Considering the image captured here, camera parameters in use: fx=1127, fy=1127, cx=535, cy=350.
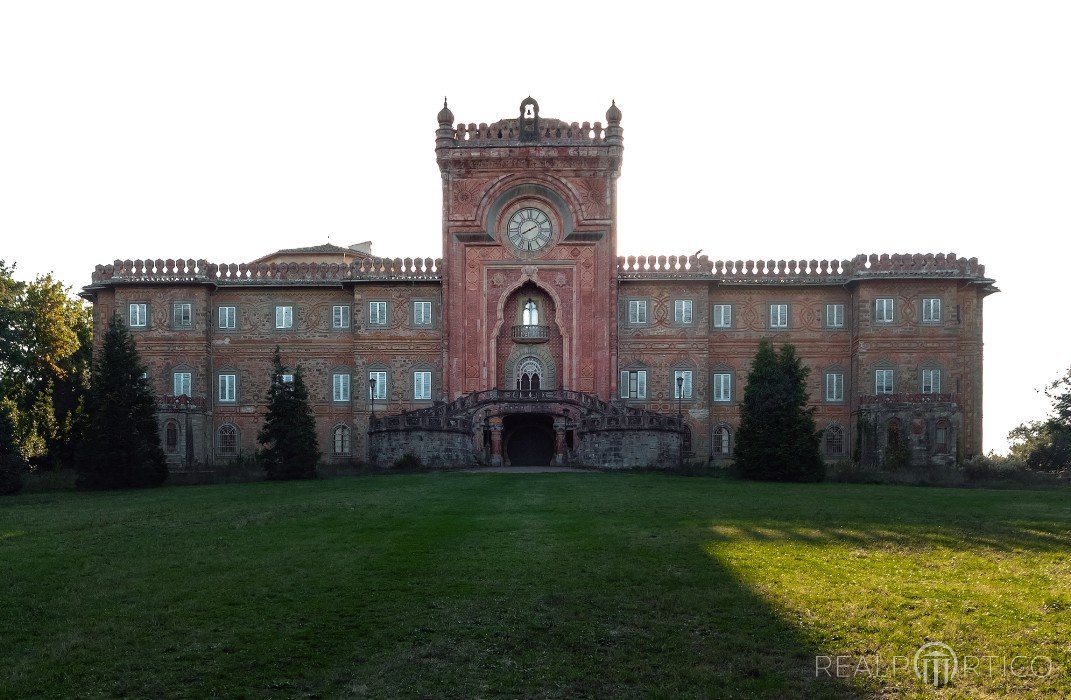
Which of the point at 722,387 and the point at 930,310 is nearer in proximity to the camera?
the point at 930,310

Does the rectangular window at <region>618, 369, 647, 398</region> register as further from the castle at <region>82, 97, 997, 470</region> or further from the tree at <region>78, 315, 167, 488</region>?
the tree at <region>78, 315, 167, 488</region>

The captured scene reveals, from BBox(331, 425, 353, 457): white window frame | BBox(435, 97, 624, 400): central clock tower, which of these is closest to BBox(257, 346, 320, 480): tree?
BBox(435, 97, 624, 400): central clock tower

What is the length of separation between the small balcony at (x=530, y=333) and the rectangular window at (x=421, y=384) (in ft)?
14.9

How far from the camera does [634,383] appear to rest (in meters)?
51.8

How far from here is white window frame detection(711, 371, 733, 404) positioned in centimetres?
5259

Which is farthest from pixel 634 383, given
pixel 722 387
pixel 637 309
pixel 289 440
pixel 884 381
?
pixel 289 440

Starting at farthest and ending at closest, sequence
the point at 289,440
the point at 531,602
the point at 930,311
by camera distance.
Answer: the point at 930,311 → the point at 289,440 → the point at 531,602

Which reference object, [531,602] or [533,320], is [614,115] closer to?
[533,320]

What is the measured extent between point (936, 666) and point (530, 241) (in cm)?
4163

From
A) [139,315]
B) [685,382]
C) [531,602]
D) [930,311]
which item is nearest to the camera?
[531,602]

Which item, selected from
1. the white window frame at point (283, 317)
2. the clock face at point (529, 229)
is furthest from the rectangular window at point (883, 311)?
the white window frame at point (283, 317)

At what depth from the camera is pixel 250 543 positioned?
1889 centimetres

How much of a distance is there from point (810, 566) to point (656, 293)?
121 ft

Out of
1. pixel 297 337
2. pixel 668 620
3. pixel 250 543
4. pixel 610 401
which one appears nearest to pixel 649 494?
pixel 250 543
